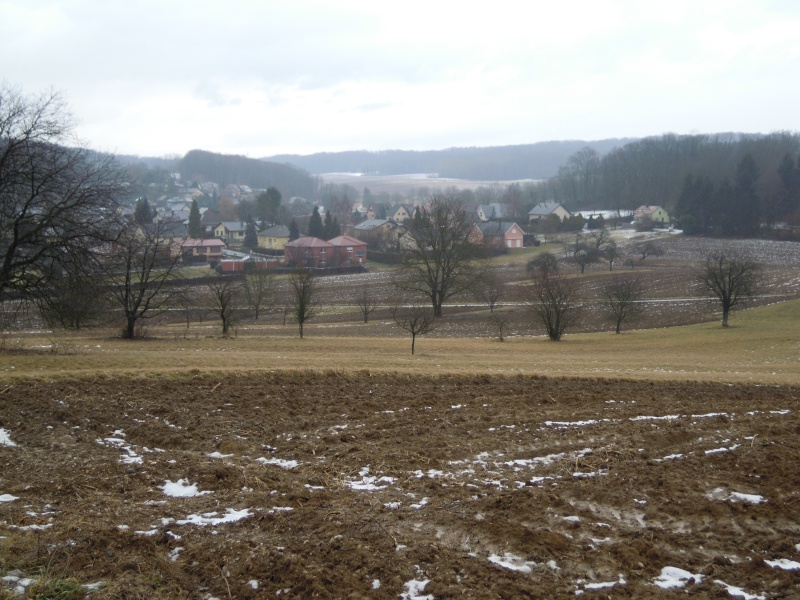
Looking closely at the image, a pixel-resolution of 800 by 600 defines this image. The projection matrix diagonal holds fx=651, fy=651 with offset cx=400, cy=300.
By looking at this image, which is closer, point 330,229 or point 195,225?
point 195,225

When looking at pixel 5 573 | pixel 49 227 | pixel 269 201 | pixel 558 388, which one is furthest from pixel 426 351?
pixel 269 201

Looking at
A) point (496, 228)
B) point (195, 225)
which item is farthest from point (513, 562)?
point (195, 225)

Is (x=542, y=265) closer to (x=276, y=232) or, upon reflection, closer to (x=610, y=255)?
(x=610, y=255)

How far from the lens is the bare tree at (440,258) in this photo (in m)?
47.4

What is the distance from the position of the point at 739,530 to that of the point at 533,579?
2.95 meters

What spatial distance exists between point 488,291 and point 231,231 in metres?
67.5

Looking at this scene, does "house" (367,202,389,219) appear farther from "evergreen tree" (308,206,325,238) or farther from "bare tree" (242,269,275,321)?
"bare tree" (242,269,275,321)

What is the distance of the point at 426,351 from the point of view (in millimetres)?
26641

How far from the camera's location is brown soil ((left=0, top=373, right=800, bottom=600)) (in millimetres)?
6289

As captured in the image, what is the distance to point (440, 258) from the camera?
48.0 meters

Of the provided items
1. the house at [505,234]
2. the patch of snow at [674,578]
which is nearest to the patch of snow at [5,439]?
the patch of snow at [674,578]

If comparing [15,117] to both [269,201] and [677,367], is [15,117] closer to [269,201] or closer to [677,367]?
[677,367]

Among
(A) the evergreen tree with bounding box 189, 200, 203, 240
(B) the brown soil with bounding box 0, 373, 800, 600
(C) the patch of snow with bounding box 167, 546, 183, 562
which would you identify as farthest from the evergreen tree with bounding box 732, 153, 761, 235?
(C) the patch of snow with bounding box 167, 546, 183, 562

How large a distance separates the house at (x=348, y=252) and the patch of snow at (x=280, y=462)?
7172 cm
